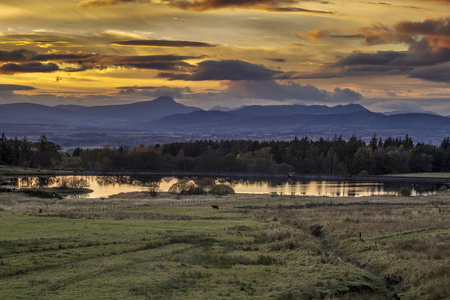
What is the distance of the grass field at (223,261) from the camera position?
20.1 metres

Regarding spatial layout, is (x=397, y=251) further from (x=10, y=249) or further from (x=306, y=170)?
(x=306, y=170)

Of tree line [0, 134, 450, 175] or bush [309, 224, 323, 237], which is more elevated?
tree line [0, 134, 450, 175]

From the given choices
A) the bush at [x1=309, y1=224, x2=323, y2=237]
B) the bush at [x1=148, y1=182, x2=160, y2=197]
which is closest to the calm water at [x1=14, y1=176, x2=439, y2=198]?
the bush at [x1=148, y1=182, x2=160, y2=197]

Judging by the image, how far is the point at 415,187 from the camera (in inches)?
5032

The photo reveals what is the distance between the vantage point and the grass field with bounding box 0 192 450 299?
20141mm

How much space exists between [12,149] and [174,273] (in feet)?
517

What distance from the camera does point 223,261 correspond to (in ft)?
84.0

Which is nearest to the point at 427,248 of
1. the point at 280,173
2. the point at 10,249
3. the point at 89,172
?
the point at 10,249

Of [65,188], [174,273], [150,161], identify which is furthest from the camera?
[150,161]

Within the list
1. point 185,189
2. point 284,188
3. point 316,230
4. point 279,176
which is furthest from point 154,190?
point 279,176

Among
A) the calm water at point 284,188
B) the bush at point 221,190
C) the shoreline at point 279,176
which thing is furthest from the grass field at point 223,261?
the shoreline at point 279,176

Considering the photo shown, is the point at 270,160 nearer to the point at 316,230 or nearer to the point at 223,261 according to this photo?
the point at 316,230

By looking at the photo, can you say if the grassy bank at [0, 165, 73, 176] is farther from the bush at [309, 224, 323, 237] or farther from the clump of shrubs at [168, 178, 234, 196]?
the bush at [309, 224, 323, 237]

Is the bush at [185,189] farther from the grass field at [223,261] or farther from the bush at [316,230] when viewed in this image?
the bush at [316,230]
